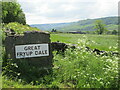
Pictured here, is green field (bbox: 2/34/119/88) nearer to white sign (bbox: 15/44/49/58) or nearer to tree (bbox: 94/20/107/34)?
white sign (bbox: 15/44/49/58)

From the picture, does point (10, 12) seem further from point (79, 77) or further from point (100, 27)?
point (100, 27)

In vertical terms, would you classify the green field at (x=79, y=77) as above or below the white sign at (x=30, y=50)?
below

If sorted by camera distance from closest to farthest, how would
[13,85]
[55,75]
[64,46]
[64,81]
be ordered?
[13,85] → [64,81] → [55,75] → [64,46]

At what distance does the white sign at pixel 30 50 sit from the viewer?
8.92m

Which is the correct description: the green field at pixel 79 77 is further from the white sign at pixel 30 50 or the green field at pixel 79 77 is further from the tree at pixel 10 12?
the tree at pixel 10 12

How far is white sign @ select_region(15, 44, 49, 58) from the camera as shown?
8.92m

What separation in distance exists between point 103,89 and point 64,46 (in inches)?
251

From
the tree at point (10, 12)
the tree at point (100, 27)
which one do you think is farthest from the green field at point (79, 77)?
the tree at point (100, 27)

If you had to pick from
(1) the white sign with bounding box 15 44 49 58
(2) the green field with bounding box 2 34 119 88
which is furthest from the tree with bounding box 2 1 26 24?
(2) the green field with bounding box 2 34 119 88

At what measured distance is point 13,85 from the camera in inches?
279

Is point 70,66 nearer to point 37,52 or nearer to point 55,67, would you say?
point 55,67

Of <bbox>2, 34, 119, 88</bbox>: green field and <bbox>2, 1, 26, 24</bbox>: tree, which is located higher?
<bbox>2, 1, 26, 24</bbox>: tree

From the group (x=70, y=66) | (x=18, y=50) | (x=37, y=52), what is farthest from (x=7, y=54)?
(x=70, y=66)

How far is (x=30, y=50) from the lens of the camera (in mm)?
9000
